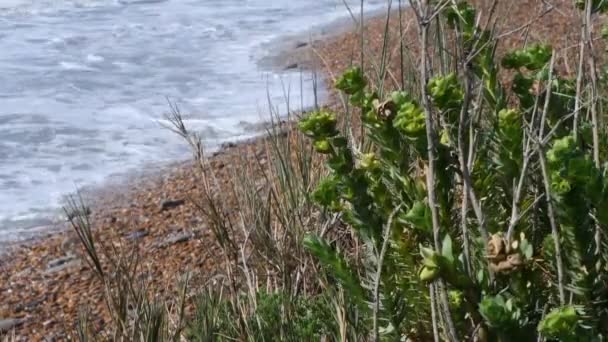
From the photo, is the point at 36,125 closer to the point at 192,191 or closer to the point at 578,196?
the point at 192,191

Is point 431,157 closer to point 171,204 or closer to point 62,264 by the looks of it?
point 62,264

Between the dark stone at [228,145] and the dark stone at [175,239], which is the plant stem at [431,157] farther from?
the dark stone at [228,145]

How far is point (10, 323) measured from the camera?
482 centimetres

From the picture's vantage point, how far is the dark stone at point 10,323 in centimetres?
475

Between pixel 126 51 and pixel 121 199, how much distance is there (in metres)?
3.89

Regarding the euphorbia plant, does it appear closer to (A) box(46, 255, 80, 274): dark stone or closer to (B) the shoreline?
(B) the shoreline

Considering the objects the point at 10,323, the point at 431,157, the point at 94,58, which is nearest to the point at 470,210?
the point at 431,157

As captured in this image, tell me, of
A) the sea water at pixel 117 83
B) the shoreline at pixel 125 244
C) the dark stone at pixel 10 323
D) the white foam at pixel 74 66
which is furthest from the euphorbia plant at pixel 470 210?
the white foam at pixel 74 66

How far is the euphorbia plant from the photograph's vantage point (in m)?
2.21

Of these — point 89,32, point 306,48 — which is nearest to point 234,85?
point 306,48

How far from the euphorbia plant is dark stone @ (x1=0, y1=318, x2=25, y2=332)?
250 cm

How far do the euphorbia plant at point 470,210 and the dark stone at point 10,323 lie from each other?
98.5 inches

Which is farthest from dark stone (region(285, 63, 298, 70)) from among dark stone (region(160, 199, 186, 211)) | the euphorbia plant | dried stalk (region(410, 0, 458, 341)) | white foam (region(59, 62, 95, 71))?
dried stalk (region(410, 0, 458, 341))

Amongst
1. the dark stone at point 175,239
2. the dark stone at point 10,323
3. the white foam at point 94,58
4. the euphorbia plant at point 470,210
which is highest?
the euphorbia plant at point 470,210
